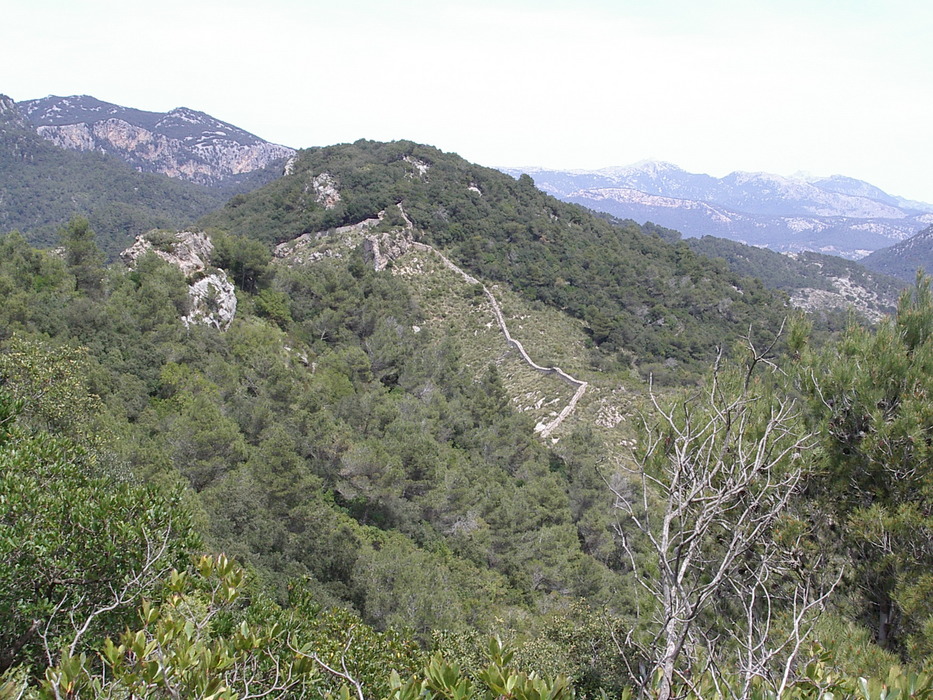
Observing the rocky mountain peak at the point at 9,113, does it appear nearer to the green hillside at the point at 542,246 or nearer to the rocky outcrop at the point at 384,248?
the green hillside at the point at 542,246

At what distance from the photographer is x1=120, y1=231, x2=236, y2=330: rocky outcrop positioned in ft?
81.3

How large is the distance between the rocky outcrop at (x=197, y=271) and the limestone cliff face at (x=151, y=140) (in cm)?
14410

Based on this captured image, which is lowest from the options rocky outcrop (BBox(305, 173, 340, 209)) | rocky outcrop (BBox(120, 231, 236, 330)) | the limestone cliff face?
rocky outcrop (BBox(120, 231, 236, 330))

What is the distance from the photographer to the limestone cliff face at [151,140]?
165 meters

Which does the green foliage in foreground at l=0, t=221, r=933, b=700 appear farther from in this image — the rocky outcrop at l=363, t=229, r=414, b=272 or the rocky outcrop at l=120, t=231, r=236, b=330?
the rocky outcrop at l=363, t=229, r=414, b=272

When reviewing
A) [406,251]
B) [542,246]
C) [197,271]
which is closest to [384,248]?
[406,251]

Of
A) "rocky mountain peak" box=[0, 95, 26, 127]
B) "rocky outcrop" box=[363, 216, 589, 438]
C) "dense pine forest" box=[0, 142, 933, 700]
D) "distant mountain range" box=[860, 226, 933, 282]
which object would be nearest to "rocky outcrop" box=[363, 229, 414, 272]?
"rocky outcrop" box=[363, 216, 589, 438]

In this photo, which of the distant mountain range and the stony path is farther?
the distant mountain range

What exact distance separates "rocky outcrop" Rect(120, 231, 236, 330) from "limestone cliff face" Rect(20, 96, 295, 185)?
14410cm

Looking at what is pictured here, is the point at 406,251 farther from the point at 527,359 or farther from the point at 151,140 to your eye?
the point at 151,140

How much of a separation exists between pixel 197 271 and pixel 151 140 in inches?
7257

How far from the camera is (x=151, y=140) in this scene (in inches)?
6959

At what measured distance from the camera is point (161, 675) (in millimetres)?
2422

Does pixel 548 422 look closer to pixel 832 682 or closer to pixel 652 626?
pixel 652 626
